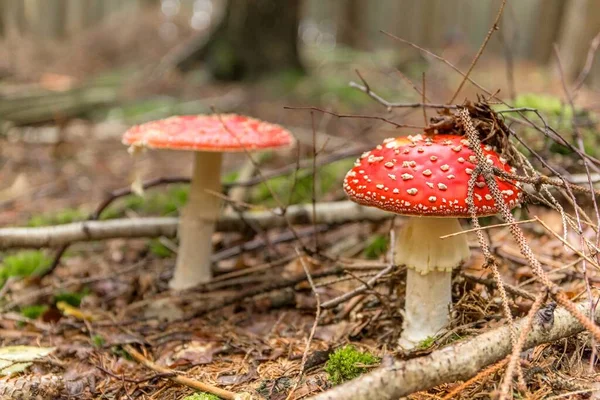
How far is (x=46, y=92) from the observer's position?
8.04 m

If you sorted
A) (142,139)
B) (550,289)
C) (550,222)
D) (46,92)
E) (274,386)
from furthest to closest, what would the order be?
(46,92)
(550,222)
(142,139)
(274,386)
(550,289)

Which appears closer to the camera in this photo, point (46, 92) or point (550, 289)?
point (550, 289)

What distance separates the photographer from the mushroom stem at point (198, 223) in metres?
3.66

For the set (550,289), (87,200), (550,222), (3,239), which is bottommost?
(87,200)

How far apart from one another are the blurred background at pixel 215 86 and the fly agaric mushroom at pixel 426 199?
40 centimetres

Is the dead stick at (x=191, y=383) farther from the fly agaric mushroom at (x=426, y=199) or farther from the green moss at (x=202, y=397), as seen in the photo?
the fly agaric mushroom at (x=426, y=199)

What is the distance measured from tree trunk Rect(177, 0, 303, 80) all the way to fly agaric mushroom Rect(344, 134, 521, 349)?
7.38 m

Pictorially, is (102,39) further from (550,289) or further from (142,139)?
(550,289)

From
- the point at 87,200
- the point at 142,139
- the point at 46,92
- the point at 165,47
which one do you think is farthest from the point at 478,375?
the point at 165,47

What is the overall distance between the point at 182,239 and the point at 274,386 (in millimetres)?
1623

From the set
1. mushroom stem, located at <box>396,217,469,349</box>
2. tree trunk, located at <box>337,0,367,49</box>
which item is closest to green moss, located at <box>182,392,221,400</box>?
mushroom stem, located at <box>396,217,469,349</box>

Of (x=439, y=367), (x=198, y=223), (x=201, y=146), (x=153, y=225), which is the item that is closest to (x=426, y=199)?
(x=439, y=367)

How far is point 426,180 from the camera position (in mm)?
2199

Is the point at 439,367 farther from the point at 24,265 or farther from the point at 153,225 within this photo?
the point at 24,265
